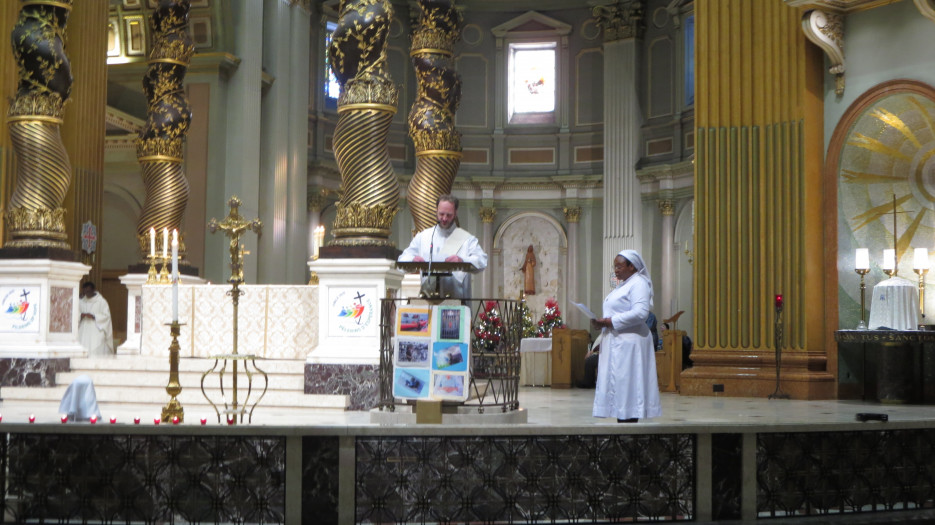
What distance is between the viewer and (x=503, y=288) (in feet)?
95.9

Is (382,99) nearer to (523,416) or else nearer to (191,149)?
(523,416)

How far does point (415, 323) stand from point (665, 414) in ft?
11.8

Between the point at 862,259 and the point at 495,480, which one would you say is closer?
the point at 495,480

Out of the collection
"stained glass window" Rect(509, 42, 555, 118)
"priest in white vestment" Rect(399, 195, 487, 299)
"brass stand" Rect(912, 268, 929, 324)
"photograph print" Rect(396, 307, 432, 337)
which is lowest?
"photograph print" Rect(396, 307, 432, 337)

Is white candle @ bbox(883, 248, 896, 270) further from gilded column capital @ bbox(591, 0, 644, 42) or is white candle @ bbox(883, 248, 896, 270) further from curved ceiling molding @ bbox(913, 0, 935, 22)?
gilded column capital @ bbox(591, 0, 644, 42)

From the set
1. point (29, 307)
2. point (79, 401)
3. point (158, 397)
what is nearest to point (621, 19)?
point (29, 307)

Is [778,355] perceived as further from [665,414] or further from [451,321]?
[451,321]

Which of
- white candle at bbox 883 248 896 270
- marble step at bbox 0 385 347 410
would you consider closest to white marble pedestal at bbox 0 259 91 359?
marble step at bbox 0 385 347 410

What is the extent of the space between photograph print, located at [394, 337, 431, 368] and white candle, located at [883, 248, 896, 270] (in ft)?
24.9

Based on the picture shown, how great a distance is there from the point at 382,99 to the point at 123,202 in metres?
12.7

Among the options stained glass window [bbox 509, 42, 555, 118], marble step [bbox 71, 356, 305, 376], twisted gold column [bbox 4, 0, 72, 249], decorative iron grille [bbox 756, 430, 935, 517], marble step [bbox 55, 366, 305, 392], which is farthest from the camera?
stained glass window [bbox 509, 42, 555, 118]

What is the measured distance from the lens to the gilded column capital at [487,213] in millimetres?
28828

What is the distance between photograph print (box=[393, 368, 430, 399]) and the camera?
8.29m

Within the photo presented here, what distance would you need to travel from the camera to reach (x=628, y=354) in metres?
8.63
